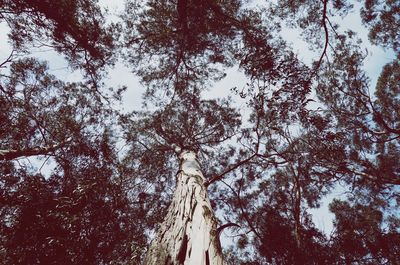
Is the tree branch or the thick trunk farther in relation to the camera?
the tree branch

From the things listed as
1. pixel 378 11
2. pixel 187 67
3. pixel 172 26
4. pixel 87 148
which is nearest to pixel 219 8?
pixel 172 26

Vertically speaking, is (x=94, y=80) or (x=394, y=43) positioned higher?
(x=394, y=43)

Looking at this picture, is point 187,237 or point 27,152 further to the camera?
point 27,152

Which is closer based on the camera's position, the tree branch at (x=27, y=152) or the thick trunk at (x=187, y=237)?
the thick trunk at (x=187, y=237)

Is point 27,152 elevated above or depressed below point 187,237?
above

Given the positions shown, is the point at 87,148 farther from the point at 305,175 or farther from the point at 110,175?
the point at 305,175

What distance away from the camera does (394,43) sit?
7.58m

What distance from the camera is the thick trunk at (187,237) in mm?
2154

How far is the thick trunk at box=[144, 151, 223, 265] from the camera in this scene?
2154 mm

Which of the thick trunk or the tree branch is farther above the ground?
the tree branch

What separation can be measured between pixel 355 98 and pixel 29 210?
26.7 ft

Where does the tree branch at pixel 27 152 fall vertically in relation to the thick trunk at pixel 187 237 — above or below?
above

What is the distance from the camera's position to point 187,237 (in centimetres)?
242

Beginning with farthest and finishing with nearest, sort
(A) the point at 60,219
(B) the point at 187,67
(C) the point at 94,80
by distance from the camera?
(B) the point at 187,67
(C) the point at 94,80
(A) the point at 60,219
